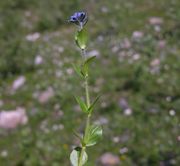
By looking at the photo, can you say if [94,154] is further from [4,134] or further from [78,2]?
[78,2]

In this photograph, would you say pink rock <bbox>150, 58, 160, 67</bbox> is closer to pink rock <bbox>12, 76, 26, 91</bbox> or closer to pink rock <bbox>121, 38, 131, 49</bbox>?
pink rock <bbox>121, 38, 131, 49</bbox>

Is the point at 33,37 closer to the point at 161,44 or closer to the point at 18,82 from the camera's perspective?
the point at 18,82

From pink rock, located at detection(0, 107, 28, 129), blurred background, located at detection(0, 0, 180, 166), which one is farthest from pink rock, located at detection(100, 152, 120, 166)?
pink rock, located at detection(0, 107, 28, 129)

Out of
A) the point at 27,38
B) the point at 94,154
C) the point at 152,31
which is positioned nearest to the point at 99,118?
the point at 94,154

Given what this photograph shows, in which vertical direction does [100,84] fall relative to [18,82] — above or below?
below

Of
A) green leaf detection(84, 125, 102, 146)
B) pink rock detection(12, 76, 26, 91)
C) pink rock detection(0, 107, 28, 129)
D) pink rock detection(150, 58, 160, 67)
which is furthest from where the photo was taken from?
pink rock detection(12, 76, 26, 91)

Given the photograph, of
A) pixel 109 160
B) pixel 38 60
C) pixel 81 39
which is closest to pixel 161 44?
pixel 38 60
